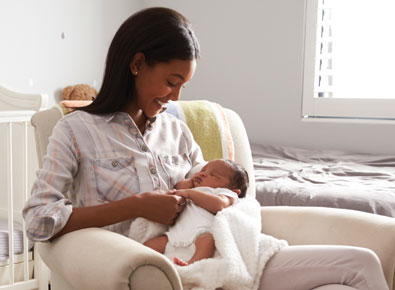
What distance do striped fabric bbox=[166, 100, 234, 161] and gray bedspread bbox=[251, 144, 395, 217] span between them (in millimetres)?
527

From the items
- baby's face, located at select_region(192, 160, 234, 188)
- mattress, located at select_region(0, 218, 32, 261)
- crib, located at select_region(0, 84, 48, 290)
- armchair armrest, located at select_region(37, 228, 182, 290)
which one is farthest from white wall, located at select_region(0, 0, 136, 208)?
armchair armrest, located at select_region(37, 228, 182, 290)

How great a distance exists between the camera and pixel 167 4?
3.69 metres

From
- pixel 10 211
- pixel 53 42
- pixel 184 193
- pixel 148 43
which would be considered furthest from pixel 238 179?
pixel 53 42

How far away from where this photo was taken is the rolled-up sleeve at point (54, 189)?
3.66 feet

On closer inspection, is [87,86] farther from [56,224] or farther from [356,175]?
[56,224]

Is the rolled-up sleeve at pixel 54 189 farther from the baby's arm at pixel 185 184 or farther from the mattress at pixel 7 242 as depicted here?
the mattress at pixel 7 242

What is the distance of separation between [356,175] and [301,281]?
1387mm

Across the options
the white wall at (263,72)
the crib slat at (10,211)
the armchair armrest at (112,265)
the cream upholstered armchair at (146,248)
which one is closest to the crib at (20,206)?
the crib slat at (10,211)

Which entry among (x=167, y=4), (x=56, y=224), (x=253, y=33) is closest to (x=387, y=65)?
(x=253, y=33)

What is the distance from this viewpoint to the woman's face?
1.28 meters

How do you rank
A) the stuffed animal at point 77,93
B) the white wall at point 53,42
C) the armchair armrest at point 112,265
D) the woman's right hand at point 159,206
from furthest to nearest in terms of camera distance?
the stuffed animal at point 77,93
the white wall at point 53,42
the woman's right hand at point 159,206
the armchair armrest at point 112,265

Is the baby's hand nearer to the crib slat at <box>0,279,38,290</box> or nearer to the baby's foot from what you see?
the baby's foot

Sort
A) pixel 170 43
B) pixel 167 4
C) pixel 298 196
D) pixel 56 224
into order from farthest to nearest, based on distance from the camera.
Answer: pixel 167 4, pixel 298 196, pixel 170 43, pixel 56 224

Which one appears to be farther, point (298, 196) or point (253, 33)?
point (253, 33)
